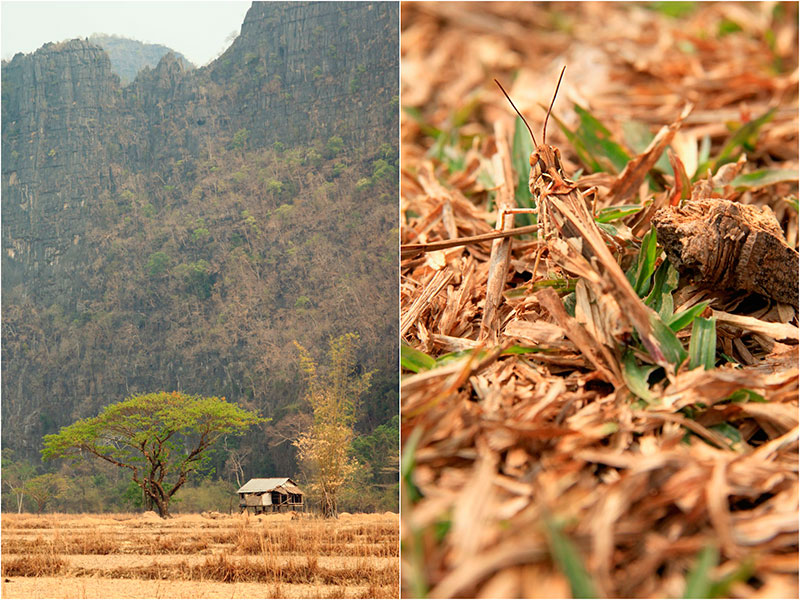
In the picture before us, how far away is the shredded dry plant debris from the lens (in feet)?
3.00

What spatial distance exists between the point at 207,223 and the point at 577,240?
5.20 feet

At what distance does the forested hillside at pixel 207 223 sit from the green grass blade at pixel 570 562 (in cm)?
130

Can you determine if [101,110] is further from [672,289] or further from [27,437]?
[672,289]

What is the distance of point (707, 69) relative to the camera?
2100 millimetres

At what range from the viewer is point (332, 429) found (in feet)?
7.25

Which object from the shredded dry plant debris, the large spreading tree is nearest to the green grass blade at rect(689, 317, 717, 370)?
the shredded dry plant debris

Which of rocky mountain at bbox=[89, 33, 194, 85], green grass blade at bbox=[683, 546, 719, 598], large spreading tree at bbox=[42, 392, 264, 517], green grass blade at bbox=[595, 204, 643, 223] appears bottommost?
large spreading tree at bbox=[42, 392, 264, 517]

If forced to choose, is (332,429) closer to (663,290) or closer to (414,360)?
(414,360)

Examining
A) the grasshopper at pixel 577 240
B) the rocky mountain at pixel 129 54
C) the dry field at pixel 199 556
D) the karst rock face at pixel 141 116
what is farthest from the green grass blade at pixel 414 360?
the rocky mountain at pixel 129 54

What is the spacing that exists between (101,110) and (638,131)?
1911mm

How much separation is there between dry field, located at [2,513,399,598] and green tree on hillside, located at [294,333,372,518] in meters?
0.13

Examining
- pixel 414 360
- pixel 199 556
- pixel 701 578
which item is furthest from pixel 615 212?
pixel 199 556

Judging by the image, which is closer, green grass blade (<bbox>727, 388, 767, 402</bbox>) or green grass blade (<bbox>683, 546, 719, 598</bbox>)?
green grass blade (<bbox>683, 546, 719, 598</bbox>)

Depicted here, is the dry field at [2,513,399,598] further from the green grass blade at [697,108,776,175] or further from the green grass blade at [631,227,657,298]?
the green grass blade at [697,108,776,175]
